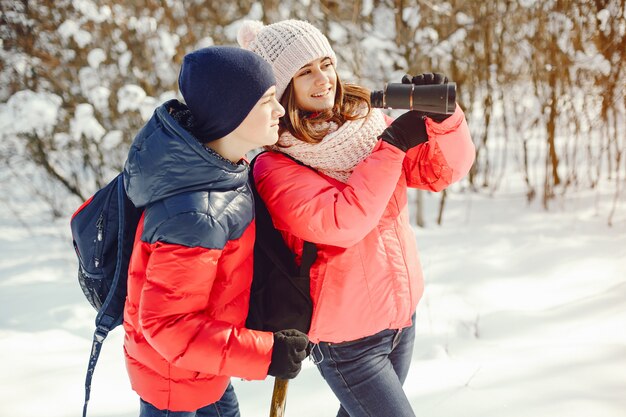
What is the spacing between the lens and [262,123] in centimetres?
131

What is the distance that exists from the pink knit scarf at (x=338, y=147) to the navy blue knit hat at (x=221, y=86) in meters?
0.24

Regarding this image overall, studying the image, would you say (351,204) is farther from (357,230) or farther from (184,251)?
(184,251)

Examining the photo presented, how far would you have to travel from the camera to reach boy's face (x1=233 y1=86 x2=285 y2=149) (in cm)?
129

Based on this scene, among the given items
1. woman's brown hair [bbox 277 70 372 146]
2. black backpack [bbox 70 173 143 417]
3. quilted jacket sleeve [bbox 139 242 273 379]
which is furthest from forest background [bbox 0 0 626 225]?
quilted jacket sleeve [bbox 139 242 273 379]

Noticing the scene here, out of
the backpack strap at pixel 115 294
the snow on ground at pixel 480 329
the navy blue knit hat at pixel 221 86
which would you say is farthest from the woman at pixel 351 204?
the snow on ground at pixel 480 329

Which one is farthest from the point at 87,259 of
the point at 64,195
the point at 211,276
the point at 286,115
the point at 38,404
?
the point at 64,195

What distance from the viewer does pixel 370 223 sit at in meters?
1.39

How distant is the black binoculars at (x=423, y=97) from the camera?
134 cm

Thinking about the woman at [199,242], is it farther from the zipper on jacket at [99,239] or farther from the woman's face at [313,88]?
the woman's face at [313,88]

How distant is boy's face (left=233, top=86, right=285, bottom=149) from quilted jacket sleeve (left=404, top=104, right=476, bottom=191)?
419 mm

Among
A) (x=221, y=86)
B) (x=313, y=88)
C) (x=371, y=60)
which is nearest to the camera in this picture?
(x=221, y=86)

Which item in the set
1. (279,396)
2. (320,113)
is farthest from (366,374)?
(320,113)

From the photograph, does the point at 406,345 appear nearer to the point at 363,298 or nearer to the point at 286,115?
Result: the point at 363,298

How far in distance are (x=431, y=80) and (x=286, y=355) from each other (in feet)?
2.60
